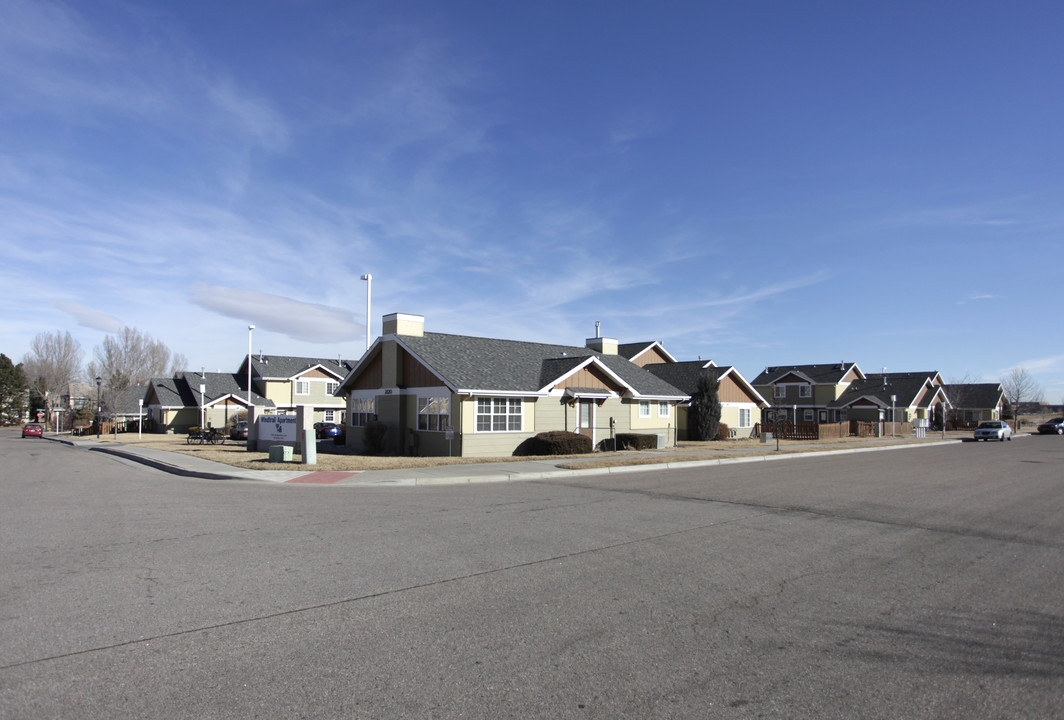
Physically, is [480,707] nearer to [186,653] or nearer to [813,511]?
[186,653]

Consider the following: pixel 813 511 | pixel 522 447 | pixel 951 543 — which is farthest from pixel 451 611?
pixel 522 447

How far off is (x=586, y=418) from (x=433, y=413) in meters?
7.09

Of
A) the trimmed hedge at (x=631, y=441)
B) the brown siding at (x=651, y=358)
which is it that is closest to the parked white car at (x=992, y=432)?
the brown siding at (x=651, y=358)

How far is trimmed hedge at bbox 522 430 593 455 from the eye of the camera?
26812 millimetres

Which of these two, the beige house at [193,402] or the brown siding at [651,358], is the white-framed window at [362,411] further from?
the beige house at [193,402]

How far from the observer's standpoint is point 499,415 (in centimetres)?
2708

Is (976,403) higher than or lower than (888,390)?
lower

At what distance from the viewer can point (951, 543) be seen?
994 cm

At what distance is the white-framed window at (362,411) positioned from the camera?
30.8 metres

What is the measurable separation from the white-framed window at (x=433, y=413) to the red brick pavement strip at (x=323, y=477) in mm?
6939

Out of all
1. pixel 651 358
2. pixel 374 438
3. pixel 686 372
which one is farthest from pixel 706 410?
pixel 374 438

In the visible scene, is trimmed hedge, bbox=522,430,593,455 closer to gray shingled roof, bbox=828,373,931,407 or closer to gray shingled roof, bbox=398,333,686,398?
→ gray shingled roof, bbox=398,333,686,398

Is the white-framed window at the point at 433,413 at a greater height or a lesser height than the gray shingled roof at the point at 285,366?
lesser

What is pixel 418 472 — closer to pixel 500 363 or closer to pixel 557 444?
pixel 557 444
